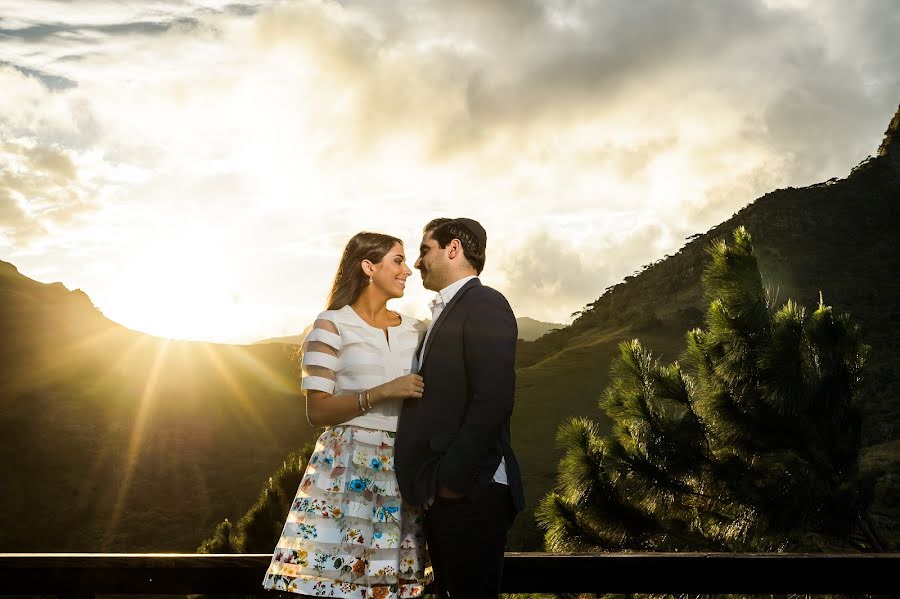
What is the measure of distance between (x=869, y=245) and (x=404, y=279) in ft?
152

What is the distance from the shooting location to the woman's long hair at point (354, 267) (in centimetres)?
211

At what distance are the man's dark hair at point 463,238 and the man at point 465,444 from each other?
0.42 ft

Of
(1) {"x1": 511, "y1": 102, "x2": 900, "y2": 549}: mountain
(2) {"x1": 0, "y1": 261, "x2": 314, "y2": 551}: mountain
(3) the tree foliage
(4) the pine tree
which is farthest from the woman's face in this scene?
(2) {"x1": 0, "y1": 261, "x2": 314, "y2": 551}: mountain

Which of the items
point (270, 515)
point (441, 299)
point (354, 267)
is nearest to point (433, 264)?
point (441, 299)

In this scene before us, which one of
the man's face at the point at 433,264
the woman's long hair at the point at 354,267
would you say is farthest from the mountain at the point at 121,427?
the man's face at the point at 433,264

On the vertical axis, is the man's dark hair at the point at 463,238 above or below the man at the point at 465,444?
above

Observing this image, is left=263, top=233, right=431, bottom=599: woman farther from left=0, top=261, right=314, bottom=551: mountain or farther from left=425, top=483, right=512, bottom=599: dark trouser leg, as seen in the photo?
left=0, top=261, right=314, bottom=551: mountain

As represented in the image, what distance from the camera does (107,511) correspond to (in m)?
32.8

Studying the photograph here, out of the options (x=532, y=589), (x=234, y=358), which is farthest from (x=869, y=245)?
(x=532, y=589)

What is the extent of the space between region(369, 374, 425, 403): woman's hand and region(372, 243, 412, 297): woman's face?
1.13ft

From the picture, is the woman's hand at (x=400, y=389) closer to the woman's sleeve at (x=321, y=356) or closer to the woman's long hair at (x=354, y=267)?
the woman's sleeve at (x=321, y=356)

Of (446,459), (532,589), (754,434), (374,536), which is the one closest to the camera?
(446,459)

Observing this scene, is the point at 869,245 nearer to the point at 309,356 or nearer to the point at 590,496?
the point at 590,496

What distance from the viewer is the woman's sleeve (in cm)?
193
